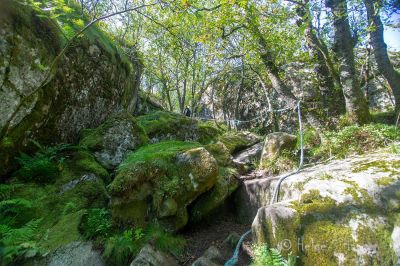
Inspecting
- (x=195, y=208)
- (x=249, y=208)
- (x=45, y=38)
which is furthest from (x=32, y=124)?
(x=249, y=208)

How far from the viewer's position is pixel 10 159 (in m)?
6.53

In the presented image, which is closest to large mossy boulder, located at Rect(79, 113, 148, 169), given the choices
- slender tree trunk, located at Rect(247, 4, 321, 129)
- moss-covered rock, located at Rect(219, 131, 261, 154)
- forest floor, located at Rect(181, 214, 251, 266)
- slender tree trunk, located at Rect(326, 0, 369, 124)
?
moss-covered rock, located at Rect(219, 131, 261, 154)

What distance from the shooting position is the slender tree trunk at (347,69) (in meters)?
7.44

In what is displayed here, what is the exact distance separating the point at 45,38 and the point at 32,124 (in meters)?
2.13

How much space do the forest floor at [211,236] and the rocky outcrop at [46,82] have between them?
3.87 metres

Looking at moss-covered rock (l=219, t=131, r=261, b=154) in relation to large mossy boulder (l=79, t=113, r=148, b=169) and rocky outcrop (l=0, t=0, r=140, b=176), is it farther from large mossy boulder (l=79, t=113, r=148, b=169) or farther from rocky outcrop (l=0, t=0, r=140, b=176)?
rocky outcrop (l=0, t=0, r=140, b=176)

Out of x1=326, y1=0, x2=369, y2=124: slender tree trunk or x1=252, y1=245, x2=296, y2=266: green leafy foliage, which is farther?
x1=326, y1=0, x2=369, y2=124: slender tree trunk

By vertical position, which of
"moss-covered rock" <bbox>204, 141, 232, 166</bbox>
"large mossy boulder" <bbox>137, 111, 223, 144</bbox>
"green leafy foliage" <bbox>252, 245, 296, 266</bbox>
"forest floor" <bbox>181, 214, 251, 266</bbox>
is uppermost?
"large mossy boulder" <bbox>137, 111, 223, 144</bbox>

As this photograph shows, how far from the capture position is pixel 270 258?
356 cm

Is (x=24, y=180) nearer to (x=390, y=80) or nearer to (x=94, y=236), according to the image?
(x=94, y=236)

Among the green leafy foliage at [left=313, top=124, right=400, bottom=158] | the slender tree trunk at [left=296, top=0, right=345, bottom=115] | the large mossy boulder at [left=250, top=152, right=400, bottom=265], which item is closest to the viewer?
the large mossy boulder at [left=250, top=152, right=400, bottom=265]

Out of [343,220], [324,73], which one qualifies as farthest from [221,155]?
[324,73]

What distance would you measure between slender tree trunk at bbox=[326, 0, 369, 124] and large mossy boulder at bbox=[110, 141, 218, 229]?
4.18m

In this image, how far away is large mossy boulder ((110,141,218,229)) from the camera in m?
5.51
